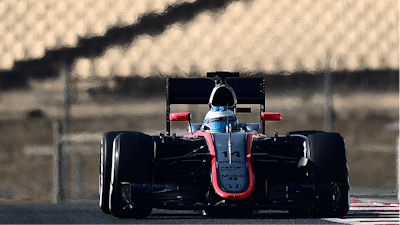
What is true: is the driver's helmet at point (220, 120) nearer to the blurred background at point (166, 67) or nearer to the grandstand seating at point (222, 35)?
the blurred background at point (166, 67)

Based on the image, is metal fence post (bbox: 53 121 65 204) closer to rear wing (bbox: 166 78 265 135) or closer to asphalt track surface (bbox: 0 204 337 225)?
asphalt track surface (bbox: 0 204 337 225)

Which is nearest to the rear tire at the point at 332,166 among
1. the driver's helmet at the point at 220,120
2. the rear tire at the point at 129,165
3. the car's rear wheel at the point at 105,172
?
the driver's helmet at the point at 220,120

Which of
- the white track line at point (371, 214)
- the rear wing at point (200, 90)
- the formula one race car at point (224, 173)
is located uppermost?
the rear wing at point (200, 90)

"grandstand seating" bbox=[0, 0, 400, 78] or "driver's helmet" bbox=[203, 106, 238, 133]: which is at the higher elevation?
"grandstand seating" bbox=[0, 0, 400, 78]

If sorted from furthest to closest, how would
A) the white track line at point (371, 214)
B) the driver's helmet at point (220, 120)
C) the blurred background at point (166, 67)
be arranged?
1. the blurred background at point (166, 67)
2. the driver's helmet at point (220, 120)
3. the white track line at point (371, 214)

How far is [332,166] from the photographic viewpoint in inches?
244

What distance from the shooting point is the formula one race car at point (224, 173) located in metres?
5.99

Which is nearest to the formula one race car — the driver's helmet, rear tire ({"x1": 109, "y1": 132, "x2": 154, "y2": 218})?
rear tire ({"x1": 109, "y1": 132, "x2": 154, "y2": 218})

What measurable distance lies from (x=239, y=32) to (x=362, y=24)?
6.86 feet

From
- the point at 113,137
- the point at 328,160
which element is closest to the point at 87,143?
the point at 113,137

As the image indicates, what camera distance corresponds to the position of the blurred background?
1209cm

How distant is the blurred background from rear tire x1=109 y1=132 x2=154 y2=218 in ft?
14.2

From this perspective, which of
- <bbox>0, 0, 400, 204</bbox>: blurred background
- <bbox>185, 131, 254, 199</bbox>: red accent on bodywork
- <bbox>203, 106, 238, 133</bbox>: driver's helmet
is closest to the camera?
<bbox>185, 131, 254, 199</bbox>: red accent on bodywork

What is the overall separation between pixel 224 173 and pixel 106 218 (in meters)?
1.24
